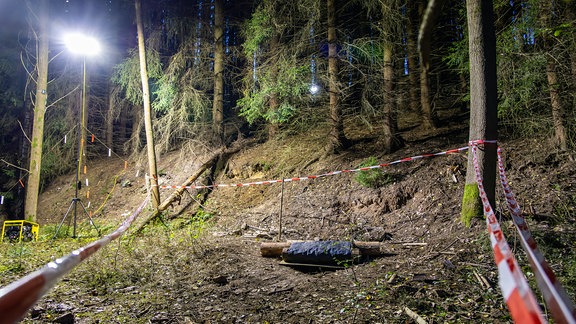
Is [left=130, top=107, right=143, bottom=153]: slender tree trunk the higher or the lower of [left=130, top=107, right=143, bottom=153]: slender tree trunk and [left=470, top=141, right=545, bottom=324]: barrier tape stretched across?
the higher

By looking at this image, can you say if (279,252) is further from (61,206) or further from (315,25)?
(61,206)

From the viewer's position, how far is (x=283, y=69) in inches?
419

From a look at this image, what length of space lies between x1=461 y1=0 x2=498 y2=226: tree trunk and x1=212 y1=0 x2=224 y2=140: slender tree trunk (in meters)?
10.7

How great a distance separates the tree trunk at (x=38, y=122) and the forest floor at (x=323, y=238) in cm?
117

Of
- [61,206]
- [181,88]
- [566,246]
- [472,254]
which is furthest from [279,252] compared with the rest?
[61,206]

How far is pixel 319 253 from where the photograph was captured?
579 cm

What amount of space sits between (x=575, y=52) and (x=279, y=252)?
7736mm

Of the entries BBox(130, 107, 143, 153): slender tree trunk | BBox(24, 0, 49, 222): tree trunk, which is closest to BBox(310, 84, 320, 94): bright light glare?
BBox(130, 107, 143, 153): slender tree trunk

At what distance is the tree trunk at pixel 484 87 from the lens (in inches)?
226

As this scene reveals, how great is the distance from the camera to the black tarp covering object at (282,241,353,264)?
573 cm

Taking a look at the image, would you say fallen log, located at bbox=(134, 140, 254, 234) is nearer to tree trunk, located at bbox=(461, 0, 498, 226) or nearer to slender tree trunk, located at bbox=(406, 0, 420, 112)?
slender tree trunk, located at bbox=(406, 0, 420, 112)

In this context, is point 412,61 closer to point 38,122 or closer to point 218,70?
point 218,70

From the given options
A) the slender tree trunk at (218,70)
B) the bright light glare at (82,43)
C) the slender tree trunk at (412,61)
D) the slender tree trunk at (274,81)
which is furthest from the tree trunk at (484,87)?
the slender tree trunk at (218,70)

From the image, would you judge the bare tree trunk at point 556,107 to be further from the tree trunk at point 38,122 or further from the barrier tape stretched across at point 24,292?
the tree trunk at point 38,122
